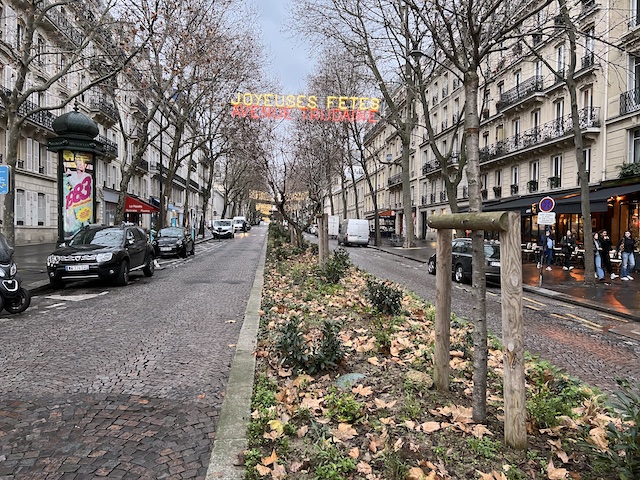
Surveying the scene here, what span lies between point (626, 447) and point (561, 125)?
89.8 feet

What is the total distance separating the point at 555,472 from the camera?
2580 mm

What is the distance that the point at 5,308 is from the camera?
7809 millimetres

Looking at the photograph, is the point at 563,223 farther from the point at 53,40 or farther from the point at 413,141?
the point at 53,40

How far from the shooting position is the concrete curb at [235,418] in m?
2.74

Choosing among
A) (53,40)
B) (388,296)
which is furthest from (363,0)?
(53,40)

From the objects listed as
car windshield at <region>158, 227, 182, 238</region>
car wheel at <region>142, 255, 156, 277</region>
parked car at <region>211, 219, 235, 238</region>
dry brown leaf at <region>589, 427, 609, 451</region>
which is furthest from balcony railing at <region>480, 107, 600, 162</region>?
parked car at <region>211, 219, 235, 238</region>

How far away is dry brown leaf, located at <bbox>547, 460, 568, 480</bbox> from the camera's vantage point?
8.34ft

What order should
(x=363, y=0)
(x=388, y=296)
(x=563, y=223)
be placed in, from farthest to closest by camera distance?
(x=563, y=223), (x=363, y=0), (x=388, y=296)

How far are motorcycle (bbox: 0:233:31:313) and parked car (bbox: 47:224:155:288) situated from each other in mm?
2940

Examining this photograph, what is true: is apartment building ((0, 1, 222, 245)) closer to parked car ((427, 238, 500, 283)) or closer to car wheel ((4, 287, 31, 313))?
car wheel ((4, 287, 31, 313))

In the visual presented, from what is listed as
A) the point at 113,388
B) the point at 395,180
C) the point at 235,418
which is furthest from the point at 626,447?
the point at 395,180

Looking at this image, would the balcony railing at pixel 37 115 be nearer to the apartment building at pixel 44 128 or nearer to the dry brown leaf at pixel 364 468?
the apartment building at pixel 44 128

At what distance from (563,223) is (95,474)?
28.4 meters

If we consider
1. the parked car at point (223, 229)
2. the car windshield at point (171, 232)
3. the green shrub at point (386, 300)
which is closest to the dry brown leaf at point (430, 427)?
the green shrub at point (386, 300)
